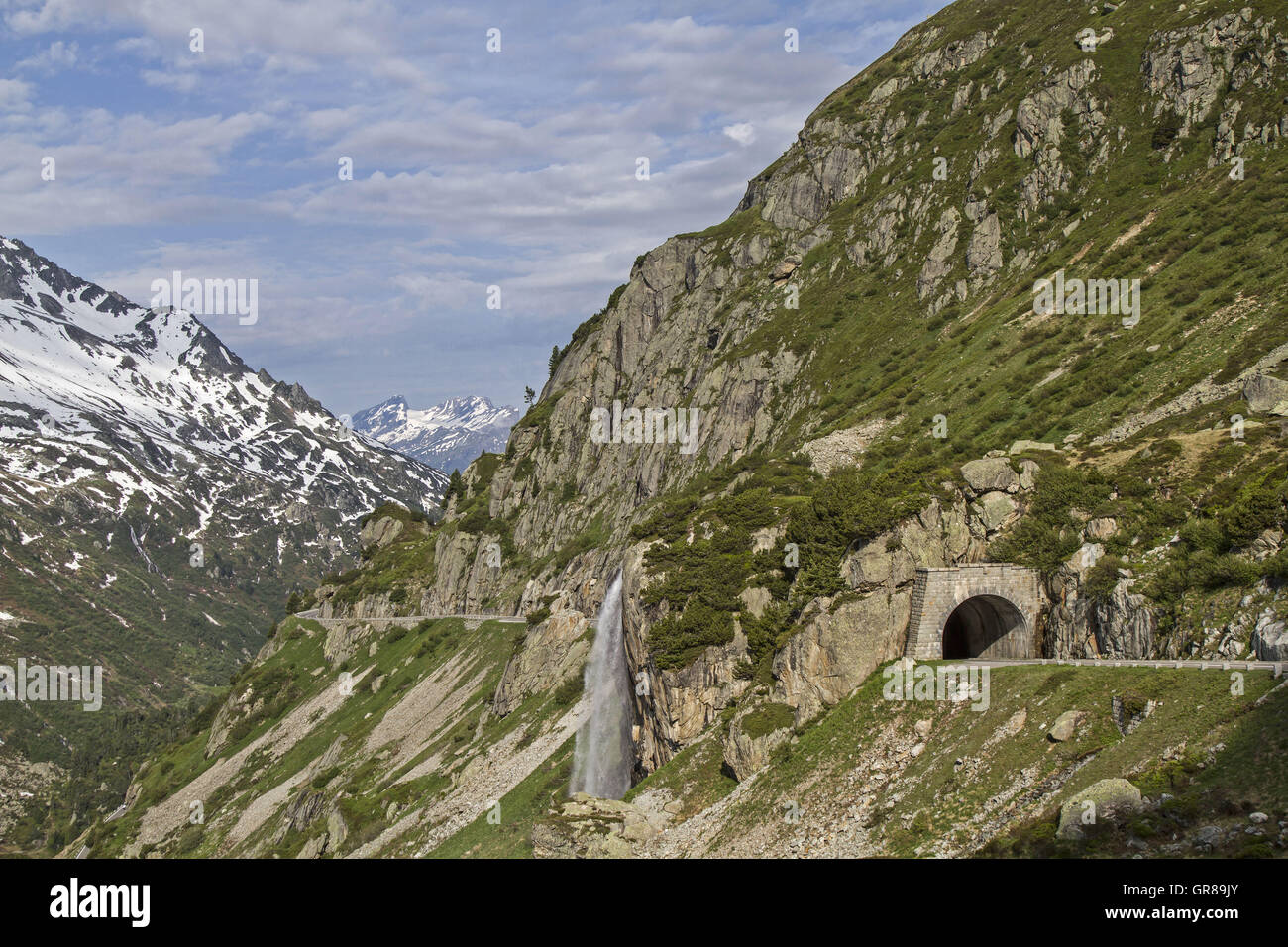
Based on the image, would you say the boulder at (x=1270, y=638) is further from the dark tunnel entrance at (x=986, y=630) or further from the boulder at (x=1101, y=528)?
the dark tunnel entrance at (x=986, y=630)

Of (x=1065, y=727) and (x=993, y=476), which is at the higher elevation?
(x=993, y=476)

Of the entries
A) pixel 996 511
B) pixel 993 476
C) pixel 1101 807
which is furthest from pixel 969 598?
pixel 1101 807

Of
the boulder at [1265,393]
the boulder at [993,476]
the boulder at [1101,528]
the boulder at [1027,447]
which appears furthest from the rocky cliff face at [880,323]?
the boulder at [1027,447]

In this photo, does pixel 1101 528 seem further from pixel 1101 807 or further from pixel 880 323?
pixel 880 323

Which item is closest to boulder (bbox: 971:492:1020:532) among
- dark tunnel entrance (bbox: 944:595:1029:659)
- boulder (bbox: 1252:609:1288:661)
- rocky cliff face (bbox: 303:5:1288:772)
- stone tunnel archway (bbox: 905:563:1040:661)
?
rocky cliff face (bbox: 303:5:1288:772)
